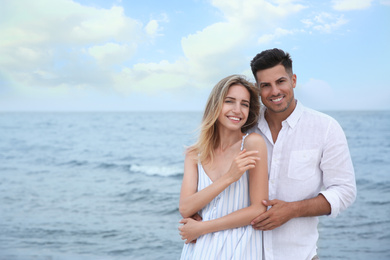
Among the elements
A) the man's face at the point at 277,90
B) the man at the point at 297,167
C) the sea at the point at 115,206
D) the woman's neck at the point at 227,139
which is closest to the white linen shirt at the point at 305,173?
the man at the point at 297,167

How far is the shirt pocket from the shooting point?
222 centimetres

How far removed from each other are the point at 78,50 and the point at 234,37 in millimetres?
13413

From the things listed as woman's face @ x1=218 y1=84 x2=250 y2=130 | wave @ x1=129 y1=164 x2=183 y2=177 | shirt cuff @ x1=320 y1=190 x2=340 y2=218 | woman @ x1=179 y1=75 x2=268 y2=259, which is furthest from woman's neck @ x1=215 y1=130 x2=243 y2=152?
wave @ x1=129 y1=164 x2=183 y2=177

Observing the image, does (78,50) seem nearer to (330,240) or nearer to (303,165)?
(330,240)

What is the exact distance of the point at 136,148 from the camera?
768 inches

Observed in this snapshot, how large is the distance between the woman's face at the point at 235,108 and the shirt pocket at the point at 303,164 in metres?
0.36

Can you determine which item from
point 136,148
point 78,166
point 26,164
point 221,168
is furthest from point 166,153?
point 221,168

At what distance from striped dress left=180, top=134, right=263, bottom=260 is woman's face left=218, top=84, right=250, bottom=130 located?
0.35 ft

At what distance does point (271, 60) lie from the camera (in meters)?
2.31

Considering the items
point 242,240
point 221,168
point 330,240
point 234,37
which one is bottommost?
point 330,240

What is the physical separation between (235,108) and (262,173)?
0.39 metres

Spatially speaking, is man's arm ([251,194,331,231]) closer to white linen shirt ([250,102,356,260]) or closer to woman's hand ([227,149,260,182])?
white linen shirt ([250,102,356,260])

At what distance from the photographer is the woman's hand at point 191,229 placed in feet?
7.02

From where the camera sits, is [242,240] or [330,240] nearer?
[242,240]
